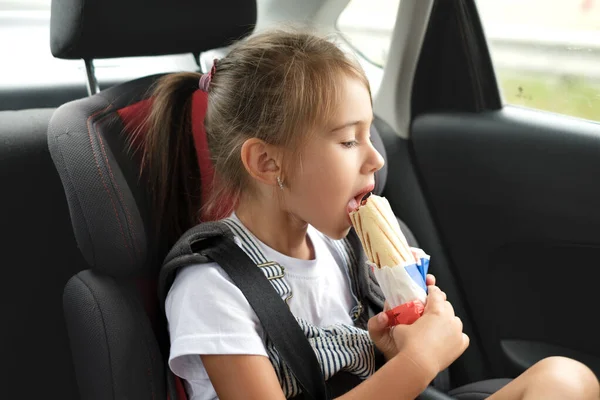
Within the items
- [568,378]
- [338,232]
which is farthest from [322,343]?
[568,378]

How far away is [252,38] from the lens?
1545 millimetres

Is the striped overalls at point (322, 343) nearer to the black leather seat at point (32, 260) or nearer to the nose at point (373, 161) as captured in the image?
the nose at point (373, 161)

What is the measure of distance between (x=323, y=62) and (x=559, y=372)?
2.52ft

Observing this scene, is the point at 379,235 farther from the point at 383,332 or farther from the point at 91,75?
the point at 91,75

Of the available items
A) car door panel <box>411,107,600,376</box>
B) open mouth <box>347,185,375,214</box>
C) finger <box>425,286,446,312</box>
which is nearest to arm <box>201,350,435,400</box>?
finger <box>425,286,446,312</box>

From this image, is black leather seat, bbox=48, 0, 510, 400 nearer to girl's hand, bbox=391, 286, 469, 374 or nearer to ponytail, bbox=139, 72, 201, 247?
ponytail, bbox=139, 72, 201, 247

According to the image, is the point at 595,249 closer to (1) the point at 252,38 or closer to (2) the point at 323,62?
(2) the point at 323,62

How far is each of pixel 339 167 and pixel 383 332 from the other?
0.36m

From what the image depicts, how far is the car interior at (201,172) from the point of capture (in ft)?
4.72

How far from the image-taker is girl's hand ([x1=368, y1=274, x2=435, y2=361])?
1.42 metres

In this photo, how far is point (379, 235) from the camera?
140cm

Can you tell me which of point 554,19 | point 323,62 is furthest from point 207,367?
point 554,19

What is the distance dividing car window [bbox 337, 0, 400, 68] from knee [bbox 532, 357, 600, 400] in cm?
131

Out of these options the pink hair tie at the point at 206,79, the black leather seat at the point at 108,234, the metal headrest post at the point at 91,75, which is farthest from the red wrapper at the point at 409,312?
the metal headrest post at the point at 91,75
